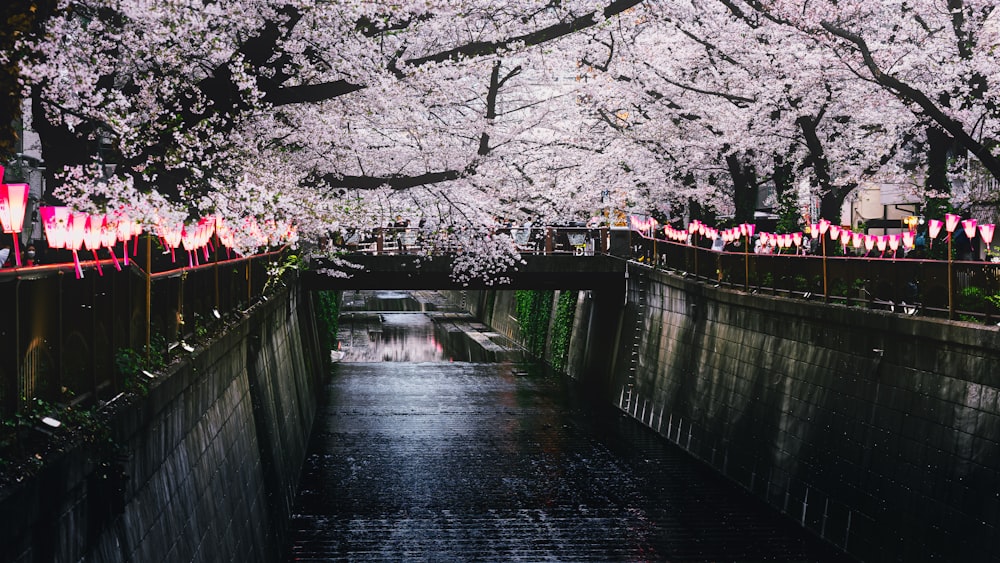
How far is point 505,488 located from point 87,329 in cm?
1513

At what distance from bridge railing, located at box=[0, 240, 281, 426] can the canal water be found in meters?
7.50

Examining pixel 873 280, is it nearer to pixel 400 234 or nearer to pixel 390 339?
pixel 400 234

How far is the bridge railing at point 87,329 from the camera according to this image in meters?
6.12

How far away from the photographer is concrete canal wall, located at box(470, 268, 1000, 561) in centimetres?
1305

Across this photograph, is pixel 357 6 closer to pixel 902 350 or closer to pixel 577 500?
pixel 902 350

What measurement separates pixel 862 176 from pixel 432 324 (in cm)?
3855

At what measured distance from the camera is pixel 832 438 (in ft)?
56.1

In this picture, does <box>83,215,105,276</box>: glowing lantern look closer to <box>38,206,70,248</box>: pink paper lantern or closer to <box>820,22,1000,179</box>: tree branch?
<box>38,206,70,248</box>: pink paper lantern

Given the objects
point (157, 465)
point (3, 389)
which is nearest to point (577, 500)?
point (157, 465)

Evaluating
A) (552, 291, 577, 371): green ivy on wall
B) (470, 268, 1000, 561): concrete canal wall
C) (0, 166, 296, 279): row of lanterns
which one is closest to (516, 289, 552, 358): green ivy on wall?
(552, 291, 577, 371): green ivy on wall

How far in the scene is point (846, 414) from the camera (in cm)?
1683

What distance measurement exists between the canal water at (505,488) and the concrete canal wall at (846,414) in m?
0.79

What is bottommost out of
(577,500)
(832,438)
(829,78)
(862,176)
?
(577,500)

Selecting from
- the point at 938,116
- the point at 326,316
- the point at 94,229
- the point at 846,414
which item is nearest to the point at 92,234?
the point at 94,229
